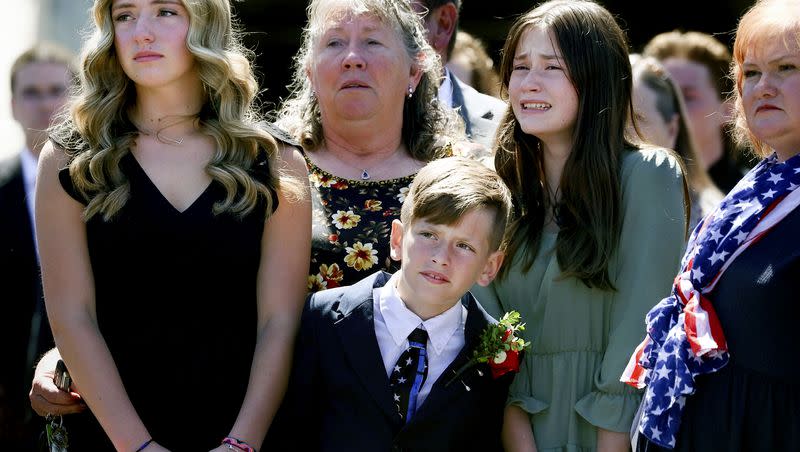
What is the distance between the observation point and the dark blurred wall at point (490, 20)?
773cm

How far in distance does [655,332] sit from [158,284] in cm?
137

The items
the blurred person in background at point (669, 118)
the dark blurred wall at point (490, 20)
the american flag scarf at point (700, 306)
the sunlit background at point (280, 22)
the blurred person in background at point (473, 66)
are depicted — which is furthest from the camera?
the dark blurred wall at point (490, 20)

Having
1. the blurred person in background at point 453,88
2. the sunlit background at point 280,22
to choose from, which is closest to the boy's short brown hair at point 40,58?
the sunlit background at point 280,22

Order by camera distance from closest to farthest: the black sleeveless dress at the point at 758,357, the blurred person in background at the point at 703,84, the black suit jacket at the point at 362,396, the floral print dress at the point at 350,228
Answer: the black sleeveless dress at the point at 758,357
the black suit jacket at the point at 362,396
the floral print dress at the point at 350,228
the blurred person in background at the point at 703,84

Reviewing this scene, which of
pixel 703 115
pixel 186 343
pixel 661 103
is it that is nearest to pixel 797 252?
pixel 186 343

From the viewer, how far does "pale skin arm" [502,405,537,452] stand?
10.6 ft

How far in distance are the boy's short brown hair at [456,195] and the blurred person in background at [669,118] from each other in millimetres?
1971

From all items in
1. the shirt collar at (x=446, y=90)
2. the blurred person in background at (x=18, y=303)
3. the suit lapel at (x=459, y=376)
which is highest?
the shirt collar at (x=446, y=90)

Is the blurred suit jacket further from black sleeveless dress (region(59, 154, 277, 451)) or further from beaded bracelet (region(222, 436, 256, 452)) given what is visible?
beaded bracelet (region(222, 436, 256, 452))

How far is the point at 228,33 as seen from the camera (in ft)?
11.0

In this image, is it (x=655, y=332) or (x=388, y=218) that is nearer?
(x=655, y=332)

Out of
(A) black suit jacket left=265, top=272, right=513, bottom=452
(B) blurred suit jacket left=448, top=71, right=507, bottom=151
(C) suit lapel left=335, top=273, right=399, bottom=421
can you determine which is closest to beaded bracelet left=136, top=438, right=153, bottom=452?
(A) black suit jacket left=265, top=272, right=513, bottom=452

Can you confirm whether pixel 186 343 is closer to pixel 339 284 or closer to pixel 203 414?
pixel 203 414

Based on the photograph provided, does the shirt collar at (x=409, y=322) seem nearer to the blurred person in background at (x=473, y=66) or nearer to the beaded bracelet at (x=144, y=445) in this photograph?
the beaded bracelet at (x=144, y=445)
